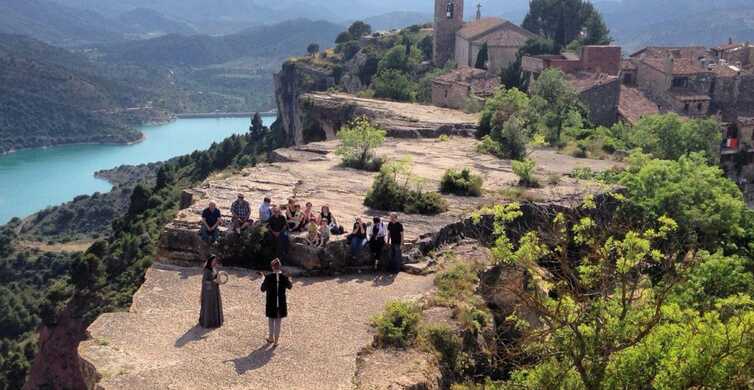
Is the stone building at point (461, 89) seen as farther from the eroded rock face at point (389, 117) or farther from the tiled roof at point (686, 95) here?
the tiled roof at point (686, 95)

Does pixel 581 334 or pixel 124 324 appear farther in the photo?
pixel 124 324

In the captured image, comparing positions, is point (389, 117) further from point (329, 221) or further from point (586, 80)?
point (329, 221)

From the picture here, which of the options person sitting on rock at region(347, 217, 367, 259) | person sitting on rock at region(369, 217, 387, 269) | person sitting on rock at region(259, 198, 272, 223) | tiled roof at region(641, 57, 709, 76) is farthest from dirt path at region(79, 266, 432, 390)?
tiled roof at region(641, 57, 709, 76)

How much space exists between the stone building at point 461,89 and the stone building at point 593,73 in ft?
10.3

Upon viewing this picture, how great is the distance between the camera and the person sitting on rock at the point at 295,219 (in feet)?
49.6

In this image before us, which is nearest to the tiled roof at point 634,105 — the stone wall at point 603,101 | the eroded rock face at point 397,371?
the stone wall at point 603,101

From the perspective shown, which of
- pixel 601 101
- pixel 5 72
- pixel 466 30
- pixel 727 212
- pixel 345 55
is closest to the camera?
pixel 727 212

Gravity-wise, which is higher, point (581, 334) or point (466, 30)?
point (466, 30)

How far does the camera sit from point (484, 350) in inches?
469

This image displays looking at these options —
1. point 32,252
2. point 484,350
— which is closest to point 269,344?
point 484,350

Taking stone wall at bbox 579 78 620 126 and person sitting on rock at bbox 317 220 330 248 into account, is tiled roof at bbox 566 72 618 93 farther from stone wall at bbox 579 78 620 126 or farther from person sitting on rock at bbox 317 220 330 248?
person sitting on rock at bbox 317 220 330 248

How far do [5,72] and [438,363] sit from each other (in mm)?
138974

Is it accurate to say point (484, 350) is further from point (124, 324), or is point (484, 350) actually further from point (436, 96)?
point (436, 96)

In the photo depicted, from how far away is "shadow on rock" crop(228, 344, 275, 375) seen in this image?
1072cm
